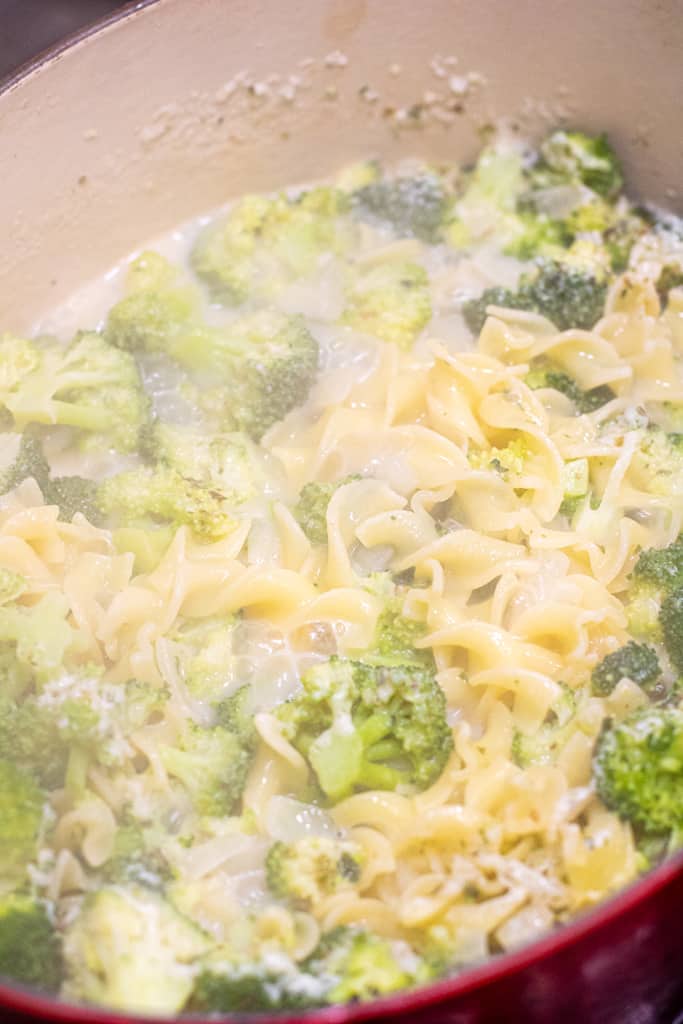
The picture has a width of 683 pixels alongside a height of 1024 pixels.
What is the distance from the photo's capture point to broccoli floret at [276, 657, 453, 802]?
8.68 feet

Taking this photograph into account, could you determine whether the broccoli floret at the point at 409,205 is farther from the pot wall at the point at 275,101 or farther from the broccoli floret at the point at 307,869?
the broccoli floret at the point at 307,869

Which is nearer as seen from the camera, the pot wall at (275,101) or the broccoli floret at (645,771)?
the broccoli floret at (645,771)

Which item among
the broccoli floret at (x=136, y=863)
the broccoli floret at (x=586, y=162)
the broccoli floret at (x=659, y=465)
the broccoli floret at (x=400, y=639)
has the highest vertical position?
the broccoli floret at (x=136, y=863)

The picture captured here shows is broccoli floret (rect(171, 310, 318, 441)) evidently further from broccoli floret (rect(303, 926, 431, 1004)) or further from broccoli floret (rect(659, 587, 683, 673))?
broccoli floret (rect(303, 926, 431, 1004))

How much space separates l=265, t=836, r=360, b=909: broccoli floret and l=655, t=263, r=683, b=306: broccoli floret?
2162 millimetres

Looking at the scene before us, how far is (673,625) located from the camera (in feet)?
9.53

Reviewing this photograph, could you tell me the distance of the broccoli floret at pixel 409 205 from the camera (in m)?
3.95

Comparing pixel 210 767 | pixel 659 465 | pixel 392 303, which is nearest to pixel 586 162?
pixel 392 303

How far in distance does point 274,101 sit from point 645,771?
2616mm

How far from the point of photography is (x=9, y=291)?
3.70m

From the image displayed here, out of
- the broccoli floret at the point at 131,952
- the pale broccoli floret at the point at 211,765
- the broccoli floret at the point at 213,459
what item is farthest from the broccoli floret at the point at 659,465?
the broccoli floret at the point at 131,952

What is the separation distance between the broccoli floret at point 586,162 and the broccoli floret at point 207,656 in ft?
6.68

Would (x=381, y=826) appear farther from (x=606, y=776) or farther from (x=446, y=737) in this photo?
(x=606, y=776)

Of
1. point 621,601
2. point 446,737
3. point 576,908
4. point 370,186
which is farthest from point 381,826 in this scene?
point 370,186
